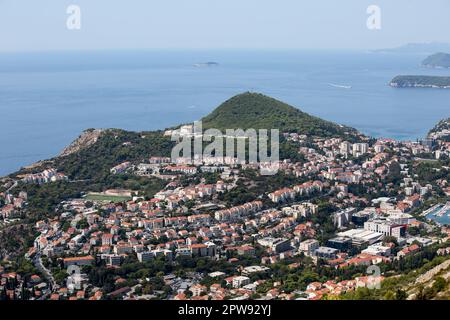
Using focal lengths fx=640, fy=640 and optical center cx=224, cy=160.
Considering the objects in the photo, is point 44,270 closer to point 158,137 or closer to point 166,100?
point 158,137

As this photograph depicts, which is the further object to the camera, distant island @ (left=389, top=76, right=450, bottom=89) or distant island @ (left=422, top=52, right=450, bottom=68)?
distant island @ (left=422, top=52, right=450, bottom=68)

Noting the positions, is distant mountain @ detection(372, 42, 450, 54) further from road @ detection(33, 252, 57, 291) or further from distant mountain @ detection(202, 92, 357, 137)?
road @ detection(33, 252, 57, 291)

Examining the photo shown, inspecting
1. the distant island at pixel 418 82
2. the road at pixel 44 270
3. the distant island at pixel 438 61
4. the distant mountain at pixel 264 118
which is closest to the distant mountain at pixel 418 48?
the distant island at pixel 438 61

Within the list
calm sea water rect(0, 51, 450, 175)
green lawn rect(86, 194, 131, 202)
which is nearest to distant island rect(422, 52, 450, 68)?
calm sea water rect(0, 51, 450, 175)

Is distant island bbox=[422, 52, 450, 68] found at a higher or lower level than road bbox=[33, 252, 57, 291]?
higher
